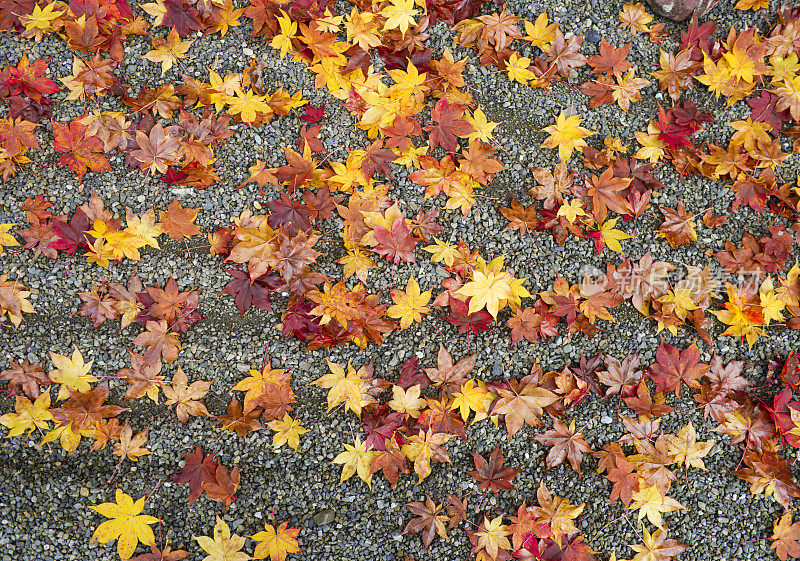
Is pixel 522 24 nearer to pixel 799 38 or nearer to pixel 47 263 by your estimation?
pixel 799 38

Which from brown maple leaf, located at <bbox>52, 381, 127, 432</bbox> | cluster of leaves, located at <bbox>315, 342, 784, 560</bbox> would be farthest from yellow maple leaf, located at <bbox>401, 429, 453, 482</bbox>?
brown maple leaf, located at <bbox>52, 381, 127, 432</bbox>

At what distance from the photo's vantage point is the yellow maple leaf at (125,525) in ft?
6.19

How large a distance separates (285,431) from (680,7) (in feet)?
8.63

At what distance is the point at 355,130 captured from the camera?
2.21 m

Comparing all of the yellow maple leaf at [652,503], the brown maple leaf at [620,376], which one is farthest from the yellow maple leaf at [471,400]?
the yellow maple leaf at [652,503]

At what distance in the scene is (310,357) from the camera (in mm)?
2066

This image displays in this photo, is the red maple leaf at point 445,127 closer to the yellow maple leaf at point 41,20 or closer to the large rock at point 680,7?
the large rock at point 680,7

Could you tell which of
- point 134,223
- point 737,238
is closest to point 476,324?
point 737,238

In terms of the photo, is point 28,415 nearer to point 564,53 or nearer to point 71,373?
point 71,373

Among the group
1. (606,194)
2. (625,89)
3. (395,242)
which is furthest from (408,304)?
(625,89)

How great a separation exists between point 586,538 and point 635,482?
0.31m

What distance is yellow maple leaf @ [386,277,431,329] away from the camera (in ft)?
6.81

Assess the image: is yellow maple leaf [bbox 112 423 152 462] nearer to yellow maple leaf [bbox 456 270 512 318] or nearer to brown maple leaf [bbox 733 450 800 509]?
yellow maple leaf [bbox 456 270 512 318]

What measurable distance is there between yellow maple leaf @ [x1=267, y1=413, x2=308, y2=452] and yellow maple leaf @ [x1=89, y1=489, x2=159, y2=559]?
53 centimetres
